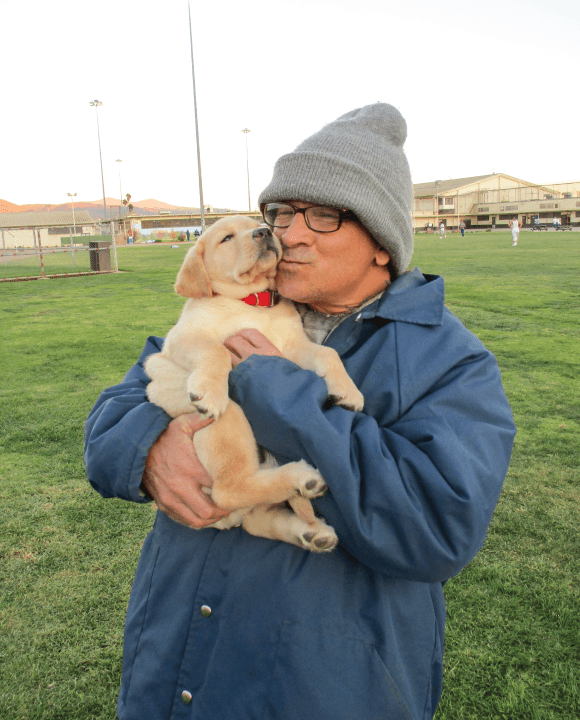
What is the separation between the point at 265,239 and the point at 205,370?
2.24ft

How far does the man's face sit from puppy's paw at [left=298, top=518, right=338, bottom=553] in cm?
88

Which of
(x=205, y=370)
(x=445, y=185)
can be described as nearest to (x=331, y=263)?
(x=205, y=370)

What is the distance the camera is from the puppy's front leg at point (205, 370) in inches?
85.7

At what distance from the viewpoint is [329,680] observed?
5.43 ft

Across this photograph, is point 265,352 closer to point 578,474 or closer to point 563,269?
point 578,474

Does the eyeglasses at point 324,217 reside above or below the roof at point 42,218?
below

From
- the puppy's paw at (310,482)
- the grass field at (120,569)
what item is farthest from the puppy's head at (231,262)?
the grass field at (120,569)

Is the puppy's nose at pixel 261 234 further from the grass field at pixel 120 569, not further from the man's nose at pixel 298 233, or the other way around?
the grass field at pixel 120 569

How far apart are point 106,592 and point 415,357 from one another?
3177 millimetres

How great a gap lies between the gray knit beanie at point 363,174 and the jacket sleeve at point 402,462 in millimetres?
666

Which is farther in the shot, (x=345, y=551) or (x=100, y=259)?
(x=100, y=259)

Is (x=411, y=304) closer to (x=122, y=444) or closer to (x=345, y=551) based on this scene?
(x=345, y=551)

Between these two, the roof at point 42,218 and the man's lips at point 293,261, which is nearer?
the man's lips at point 293,261

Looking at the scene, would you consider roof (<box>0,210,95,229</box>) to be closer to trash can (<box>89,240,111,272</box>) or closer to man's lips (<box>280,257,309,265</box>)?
trash can (<box>89,240,111,272</box>)
